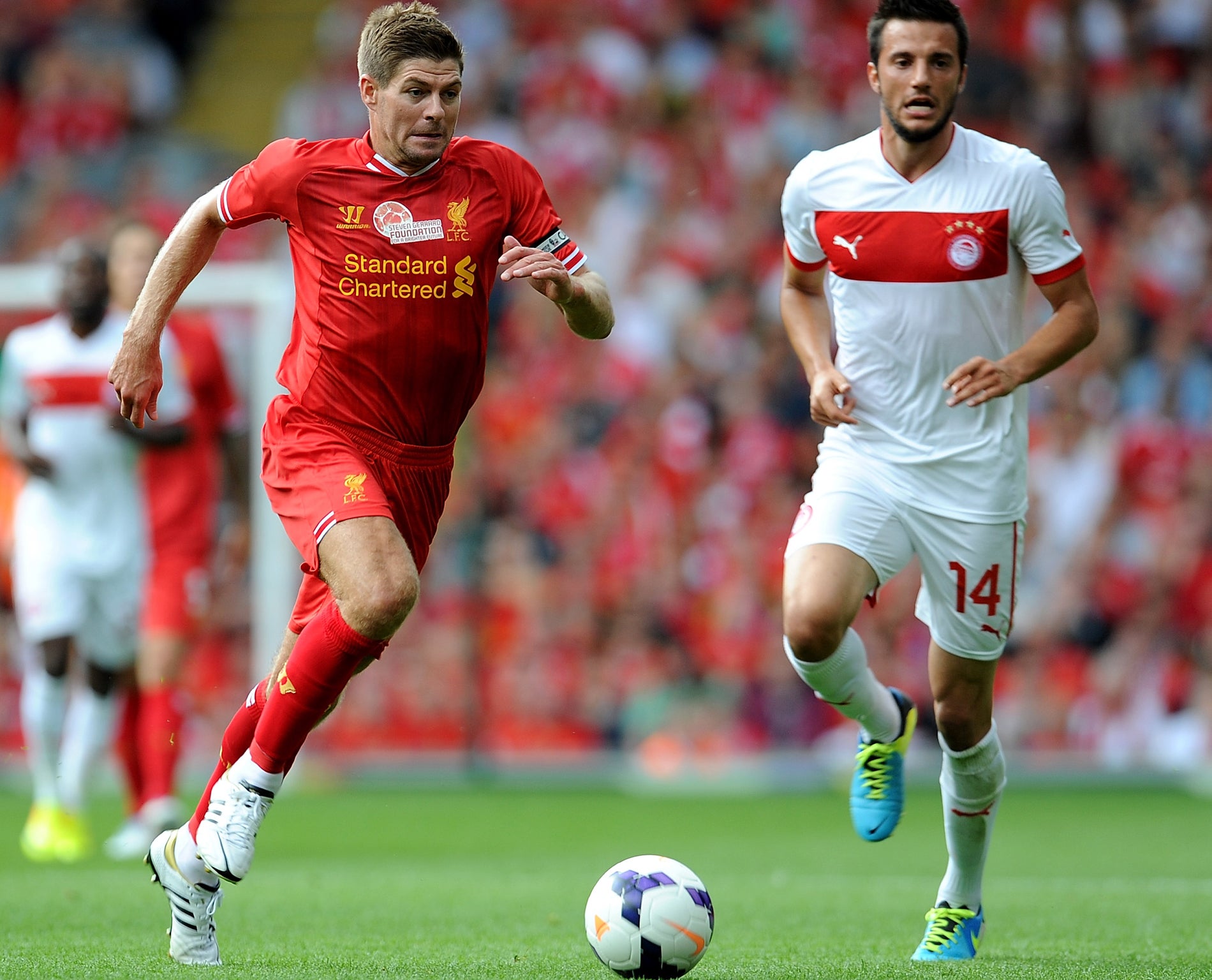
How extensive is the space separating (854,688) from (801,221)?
61.1 inches

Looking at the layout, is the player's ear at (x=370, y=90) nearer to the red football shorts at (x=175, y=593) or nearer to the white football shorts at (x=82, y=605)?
the red football shorts at (x=175, y=593)

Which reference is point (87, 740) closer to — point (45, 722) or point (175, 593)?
point (45, 722)

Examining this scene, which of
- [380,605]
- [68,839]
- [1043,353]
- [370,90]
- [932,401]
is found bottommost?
[68,839]

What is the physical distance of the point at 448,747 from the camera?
588 inches

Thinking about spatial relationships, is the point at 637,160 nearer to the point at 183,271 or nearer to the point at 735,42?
the point at 735,42

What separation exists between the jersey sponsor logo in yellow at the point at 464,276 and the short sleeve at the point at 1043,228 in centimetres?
172

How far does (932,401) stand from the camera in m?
6.05

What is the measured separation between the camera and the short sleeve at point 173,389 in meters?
9.80

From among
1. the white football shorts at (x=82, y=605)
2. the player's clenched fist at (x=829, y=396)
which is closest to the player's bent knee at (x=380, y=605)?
the player's clenched fist at (x=829, y=396)

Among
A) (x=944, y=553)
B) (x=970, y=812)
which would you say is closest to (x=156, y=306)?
(x=944, y=553)

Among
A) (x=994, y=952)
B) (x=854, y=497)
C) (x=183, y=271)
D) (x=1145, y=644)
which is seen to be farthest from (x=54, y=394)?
(x=1145, y=644)

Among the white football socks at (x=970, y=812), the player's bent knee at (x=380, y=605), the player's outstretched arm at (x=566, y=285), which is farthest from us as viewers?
the white football socks at (x=970, y=812)

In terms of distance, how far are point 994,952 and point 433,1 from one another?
1499cm

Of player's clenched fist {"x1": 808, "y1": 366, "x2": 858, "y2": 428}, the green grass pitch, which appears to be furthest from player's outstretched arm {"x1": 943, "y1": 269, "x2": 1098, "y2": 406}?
the green grass pitch
